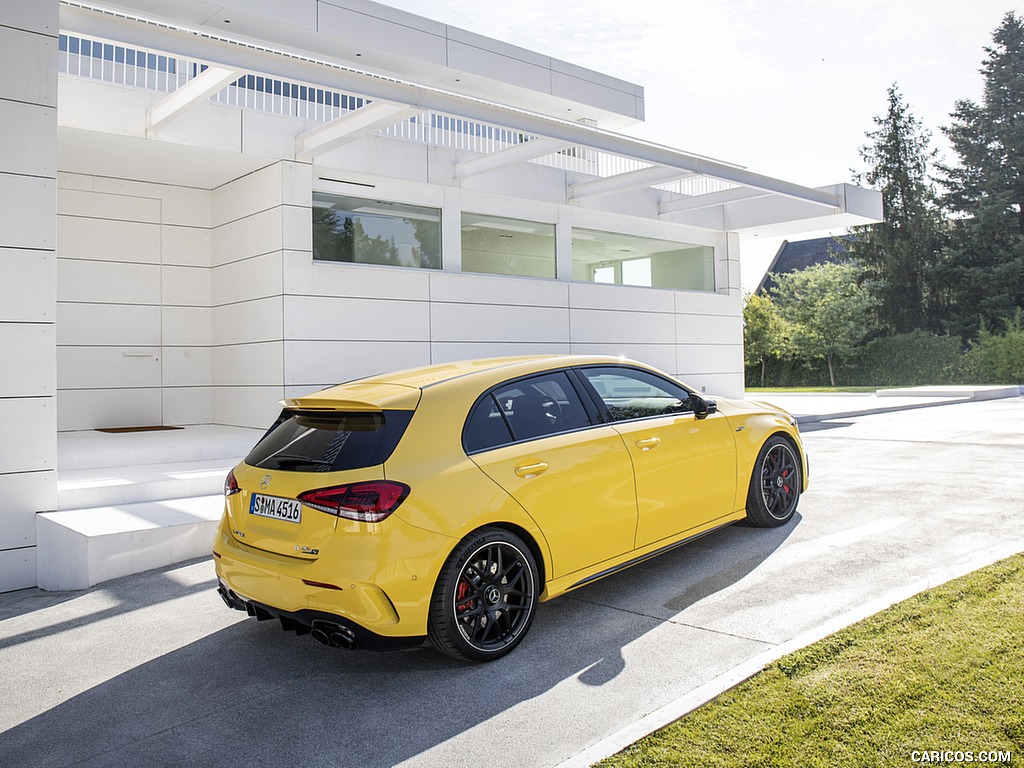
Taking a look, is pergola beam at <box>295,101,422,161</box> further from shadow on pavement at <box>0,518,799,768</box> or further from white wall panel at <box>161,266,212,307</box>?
shadow on pavement at <box>0,518,799,768</box>

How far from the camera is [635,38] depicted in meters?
12.6

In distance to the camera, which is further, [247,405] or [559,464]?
[247,405]

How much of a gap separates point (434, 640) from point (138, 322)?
10.1 meters

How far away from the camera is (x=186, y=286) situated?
42.5 feet

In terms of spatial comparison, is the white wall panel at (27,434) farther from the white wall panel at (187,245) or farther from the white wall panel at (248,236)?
the white wall panel at (187,245)

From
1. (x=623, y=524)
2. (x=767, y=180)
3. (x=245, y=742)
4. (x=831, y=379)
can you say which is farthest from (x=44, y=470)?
(x=831, y=379)

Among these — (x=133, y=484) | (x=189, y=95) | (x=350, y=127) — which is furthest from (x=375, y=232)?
(x=133, y=484)

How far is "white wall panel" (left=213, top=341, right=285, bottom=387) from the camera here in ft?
37.9

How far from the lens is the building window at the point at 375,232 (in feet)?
39.5

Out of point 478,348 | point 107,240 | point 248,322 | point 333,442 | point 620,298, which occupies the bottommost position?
point 333,442

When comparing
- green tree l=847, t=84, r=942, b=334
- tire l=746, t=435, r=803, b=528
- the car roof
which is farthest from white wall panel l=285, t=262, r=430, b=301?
green tree l=847, t=84, r=942, b=334

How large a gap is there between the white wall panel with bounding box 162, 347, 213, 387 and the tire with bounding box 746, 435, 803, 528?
9.45 meters

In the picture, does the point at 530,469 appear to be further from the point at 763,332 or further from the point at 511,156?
the point at 763,332

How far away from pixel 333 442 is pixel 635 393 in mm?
2165
